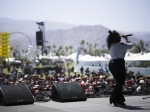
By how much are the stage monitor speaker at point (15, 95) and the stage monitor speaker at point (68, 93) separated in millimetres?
738

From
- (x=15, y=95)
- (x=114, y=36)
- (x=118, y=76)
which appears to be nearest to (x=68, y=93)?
(x=15, y=95)

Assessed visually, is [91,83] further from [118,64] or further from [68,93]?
[118,64]

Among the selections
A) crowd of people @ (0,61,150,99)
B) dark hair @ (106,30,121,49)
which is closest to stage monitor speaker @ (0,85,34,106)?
dark hair @ (106,30,121,49)

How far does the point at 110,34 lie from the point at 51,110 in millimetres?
2193

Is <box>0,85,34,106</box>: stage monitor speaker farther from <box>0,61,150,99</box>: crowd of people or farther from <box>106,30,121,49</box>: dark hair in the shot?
<box>0,61,150,99</box>: crowd of people

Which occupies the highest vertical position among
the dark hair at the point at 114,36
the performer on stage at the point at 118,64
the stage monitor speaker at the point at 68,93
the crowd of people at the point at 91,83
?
the dark hair at the point at 114,36

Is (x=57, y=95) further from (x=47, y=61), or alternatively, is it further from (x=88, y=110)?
(x=47, y=61)

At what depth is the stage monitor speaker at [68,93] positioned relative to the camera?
7797 millimetres

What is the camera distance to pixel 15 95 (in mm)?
7297

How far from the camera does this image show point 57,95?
7969 millimetres

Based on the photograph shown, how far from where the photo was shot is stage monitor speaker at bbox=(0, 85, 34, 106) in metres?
7.17

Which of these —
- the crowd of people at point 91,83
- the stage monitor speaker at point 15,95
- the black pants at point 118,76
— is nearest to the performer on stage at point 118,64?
the black pants at point 118,76

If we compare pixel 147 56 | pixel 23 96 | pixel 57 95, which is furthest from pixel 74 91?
pixel 147 56

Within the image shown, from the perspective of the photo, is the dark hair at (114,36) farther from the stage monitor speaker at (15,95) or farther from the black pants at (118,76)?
the stage monitor speaker at (15,95)
